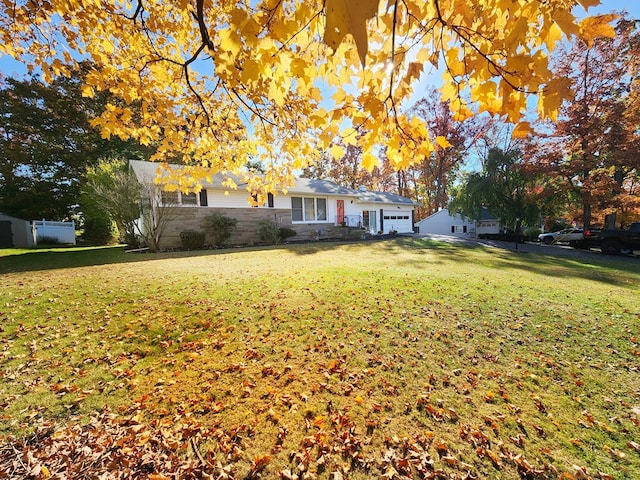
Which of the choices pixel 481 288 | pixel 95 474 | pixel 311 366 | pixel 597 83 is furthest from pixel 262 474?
pixel 597 83

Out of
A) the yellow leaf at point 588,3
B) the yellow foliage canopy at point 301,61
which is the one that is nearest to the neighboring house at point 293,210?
the yellow foliage canopy at point 301,61

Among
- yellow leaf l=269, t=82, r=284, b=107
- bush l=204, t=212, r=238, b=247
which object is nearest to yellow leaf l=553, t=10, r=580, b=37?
yellow leaf l=269, t=82, r=284, b=107

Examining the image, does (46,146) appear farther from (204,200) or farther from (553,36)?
(553,36)

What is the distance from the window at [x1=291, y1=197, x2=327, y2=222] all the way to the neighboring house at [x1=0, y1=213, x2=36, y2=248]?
1773 cm

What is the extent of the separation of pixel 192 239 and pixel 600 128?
80.3 feet

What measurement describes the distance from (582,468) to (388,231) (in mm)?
25065

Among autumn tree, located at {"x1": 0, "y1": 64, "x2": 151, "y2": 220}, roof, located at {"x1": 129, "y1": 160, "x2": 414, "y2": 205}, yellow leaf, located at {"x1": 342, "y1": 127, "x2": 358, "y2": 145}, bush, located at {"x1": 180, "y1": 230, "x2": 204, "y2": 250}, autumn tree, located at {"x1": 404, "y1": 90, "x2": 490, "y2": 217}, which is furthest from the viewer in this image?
autumn tree, located at {"x1": 404, "y1": 90, "x2": 490, "y2": 217}

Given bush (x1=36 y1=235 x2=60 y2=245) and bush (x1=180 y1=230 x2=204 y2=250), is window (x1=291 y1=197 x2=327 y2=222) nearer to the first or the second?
bush (x1=180 y1=230 x2=204 y2=250)

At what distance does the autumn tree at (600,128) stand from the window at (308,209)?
48.4 feet

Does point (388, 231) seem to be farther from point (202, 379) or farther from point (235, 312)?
point (202, 379)

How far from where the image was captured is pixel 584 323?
4.56 meters

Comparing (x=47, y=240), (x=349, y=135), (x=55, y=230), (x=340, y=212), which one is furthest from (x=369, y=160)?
(x=55, y=230)

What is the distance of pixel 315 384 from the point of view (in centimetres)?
290

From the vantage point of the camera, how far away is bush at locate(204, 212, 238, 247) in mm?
15172
